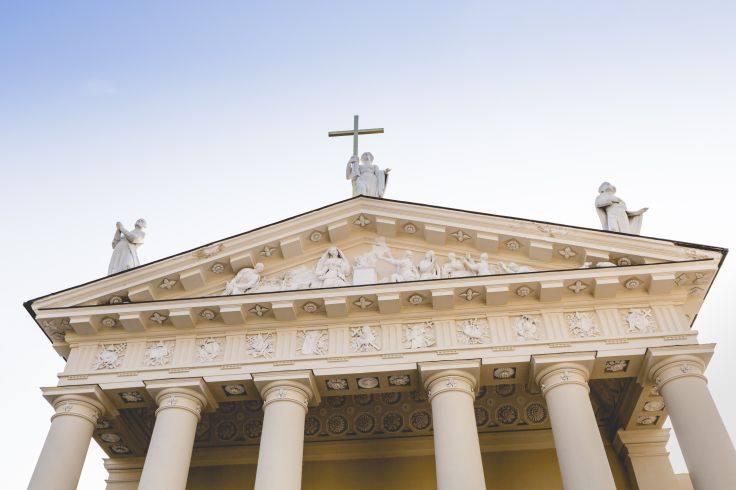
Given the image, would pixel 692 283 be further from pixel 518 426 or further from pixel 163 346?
pixel 163 346

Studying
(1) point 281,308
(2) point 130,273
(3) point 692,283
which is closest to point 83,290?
(2) point 130,273

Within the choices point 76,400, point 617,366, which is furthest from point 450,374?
point 76,400

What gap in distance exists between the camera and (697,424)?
11.6 m

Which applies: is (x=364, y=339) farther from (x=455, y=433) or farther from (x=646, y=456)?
(x=646, y=456)

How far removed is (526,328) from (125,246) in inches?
338

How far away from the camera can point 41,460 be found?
12.5m

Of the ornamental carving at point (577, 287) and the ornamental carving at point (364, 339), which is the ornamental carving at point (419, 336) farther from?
the ornamental carving at point (577, 287)

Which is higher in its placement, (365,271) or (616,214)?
(616,214)

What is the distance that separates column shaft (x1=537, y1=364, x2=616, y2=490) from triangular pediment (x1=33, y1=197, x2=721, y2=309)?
2301 millimetres

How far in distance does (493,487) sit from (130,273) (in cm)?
854

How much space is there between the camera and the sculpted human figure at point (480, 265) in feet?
46.0

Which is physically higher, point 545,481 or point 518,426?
point 518,426

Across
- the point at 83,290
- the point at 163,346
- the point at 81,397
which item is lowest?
the point at 81,397

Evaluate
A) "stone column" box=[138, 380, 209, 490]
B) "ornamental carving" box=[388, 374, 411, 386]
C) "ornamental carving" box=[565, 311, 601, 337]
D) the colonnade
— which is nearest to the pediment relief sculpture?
"ornamental carving" box=[565, 311, 601, 337]
